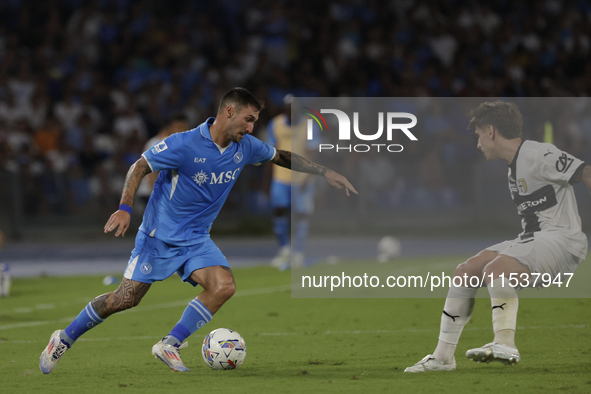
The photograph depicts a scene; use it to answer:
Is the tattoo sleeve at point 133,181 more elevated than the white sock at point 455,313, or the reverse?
the tattoo sleeve at point 133,181

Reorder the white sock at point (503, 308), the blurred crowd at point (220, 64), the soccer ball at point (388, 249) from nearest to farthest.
Answer: the white sock at point (503, 308)
the soccer ball at point (388, 249)
the blurred crowd at point (220, 64)

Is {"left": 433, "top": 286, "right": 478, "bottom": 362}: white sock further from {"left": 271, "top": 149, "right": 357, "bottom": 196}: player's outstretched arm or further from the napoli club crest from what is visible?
the napoli club crest

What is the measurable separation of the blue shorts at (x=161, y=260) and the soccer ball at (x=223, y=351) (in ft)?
1.65

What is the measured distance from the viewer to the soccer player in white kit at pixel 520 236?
18.7ft

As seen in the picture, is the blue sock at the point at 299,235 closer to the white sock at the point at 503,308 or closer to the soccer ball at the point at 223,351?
the soccer ball at the point at 223,351

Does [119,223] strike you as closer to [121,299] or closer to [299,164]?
[121,299]

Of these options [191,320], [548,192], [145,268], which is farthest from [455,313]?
[145,268]

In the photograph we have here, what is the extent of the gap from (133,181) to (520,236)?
2699mm

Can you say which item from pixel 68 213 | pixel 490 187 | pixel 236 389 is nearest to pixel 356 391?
pixel 236 389

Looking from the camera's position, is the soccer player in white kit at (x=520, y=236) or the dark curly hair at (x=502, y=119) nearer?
the soccer player in white kit at (x=520, y=236)

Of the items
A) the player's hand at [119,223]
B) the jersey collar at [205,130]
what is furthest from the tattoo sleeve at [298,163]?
the player's hand at [119,223]

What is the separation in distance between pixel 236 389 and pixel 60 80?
14.9 m

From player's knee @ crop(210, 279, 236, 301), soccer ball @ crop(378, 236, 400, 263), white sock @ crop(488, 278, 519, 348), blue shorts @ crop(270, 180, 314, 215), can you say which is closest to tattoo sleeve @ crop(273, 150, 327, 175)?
player's knee @ crop(210, 279, 236, 301)

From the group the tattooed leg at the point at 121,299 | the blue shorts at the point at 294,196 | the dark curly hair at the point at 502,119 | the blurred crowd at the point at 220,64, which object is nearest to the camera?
the dark curly hair at the point at 502,119
